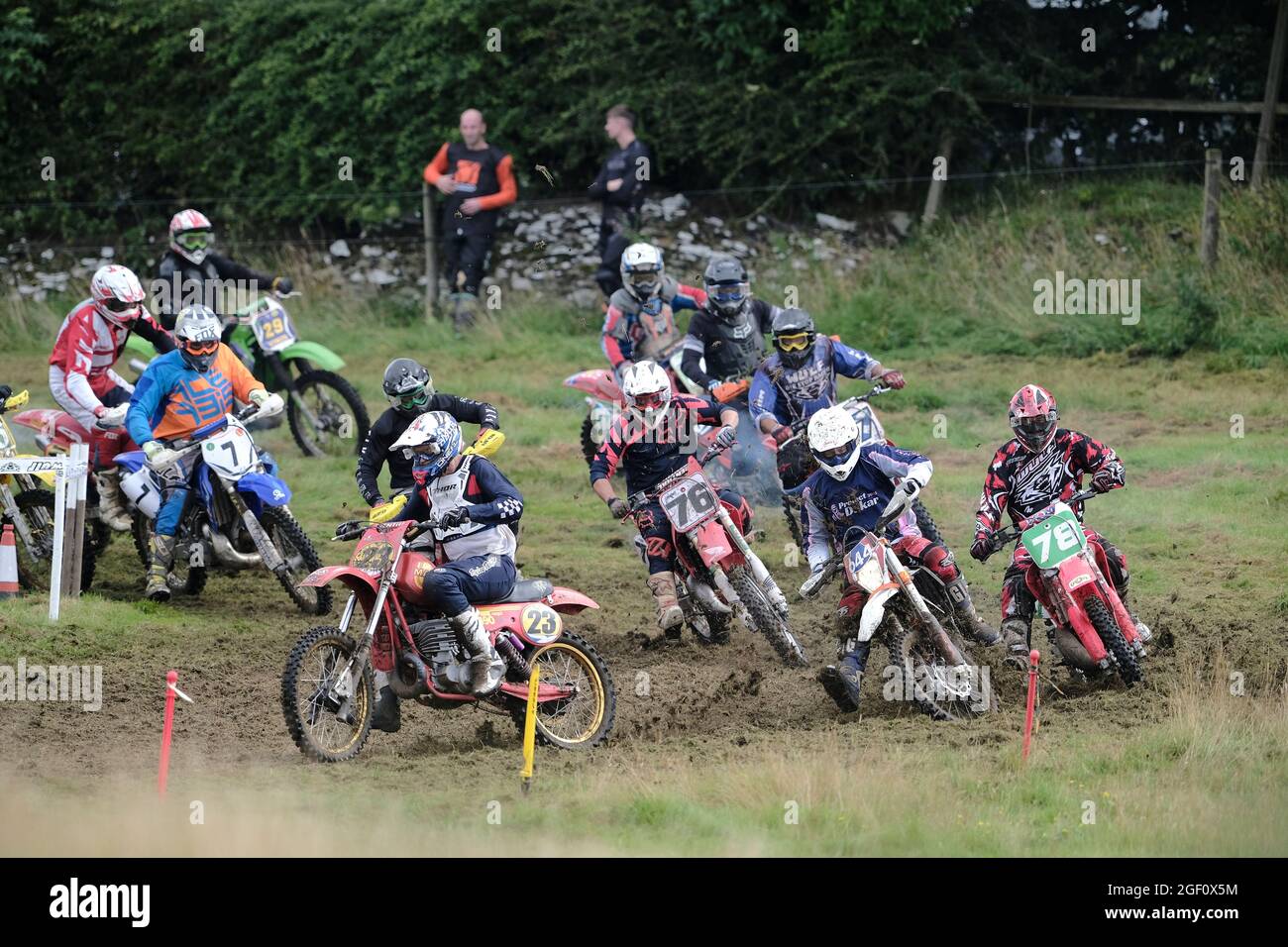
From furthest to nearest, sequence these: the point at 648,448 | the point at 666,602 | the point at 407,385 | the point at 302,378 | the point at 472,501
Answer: the point at 302,378, the point at 648,448, the point at 666,602, the point at 407,385, the point at 472,501

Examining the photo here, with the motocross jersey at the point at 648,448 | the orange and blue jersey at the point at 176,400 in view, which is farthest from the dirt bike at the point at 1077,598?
the orange and blue jersey at the point at 176,400

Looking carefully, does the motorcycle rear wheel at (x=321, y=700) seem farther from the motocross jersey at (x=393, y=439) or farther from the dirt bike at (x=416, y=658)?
the motocross jersey at (x=393, y=439)

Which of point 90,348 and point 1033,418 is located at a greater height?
point 90,348

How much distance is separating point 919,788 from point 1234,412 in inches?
389

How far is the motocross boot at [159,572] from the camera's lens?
13.7m

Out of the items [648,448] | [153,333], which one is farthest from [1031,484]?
[153,333]

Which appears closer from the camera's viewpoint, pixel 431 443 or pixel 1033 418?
pixel 431 443

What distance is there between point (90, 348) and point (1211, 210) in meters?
11.7

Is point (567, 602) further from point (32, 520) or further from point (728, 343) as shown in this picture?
point (32, 520)

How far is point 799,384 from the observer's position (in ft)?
44.9

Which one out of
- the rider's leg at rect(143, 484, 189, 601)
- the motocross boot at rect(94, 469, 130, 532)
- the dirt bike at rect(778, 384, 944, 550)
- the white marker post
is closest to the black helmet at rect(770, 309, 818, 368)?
the dirt bike at rect(778, 384, 944, 550)

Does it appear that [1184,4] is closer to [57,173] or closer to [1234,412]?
[1234,412]

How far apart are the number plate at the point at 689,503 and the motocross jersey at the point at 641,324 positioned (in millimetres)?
3467

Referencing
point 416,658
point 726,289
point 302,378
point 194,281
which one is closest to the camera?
point 416,658
